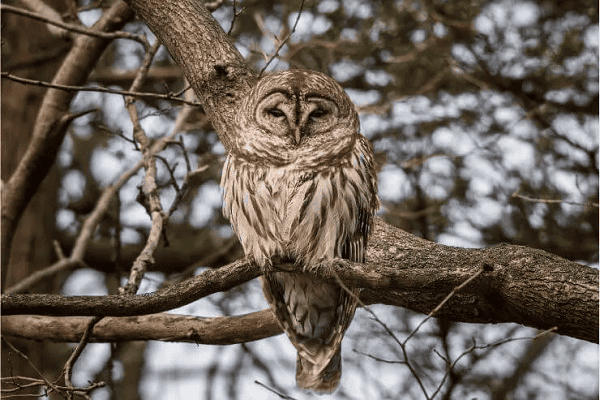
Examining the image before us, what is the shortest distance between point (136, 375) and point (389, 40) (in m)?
4.45

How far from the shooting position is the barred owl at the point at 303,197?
363 cm

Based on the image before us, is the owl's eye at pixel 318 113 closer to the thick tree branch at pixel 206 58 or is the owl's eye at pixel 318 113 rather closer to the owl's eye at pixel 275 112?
the owl's eye at pixel 275 112

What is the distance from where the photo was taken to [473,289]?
2.87 meters

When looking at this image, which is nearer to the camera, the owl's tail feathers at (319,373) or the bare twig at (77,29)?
the owl's tail feathers at (319,373)

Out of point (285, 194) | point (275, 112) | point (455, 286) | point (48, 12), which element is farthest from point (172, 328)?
point (48, 12)

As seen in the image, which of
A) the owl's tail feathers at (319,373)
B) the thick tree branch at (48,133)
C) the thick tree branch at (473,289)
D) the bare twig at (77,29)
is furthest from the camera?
the thick tree branch at (48,133)

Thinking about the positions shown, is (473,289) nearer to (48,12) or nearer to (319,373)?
(319,373)

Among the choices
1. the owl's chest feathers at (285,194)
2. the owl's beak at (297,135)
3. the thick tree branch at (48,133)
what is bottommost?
the owl's chest feathers at (285,194)

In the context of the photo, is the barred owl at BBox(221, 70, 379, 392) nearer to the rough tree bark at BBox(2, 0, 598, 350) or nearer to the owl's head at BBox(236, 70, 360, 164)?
the owl's head at BBox(236, 70, 360, 164)

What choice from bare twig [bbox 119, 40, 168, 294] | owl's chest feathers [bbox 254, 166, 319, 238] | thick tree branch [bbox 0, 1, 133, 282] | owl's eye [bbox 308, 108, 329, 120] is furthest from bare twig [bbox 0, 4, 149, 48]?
owl's chest feathers [bbox 254, 166, 319, 238]

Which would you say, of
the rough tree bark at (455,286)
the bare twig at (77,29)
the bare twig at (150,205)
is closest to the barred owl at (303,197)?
A: the rough tree bark at (455,286)

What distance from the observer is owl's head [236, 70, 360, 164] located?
3.71 meters

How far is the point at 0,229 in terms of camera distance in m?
5.08

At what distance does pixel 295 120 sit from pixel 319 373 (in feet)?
4.75
